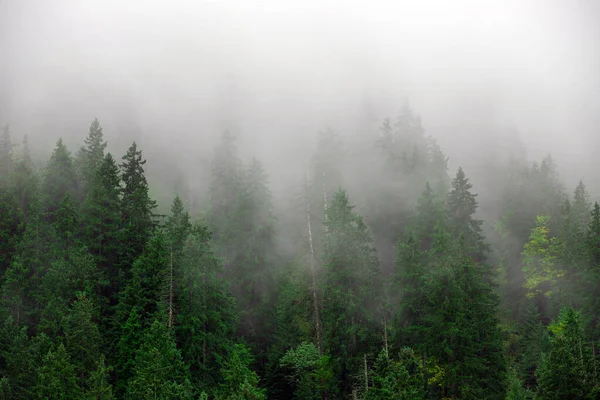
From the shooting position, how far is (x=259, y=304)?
4984 centimetres

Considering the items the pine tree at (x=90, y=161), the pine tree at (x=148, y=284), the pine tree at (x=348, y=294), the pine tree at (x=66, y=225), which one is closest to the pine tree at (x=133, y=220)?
the pine tree at (x=66, y=225)

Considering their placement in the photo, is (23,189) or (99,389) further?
(23,189)

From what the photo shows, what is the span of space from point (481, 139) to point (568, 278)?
57.5 metres

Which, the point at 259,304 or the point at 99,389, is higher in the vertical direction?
the point at 259,304

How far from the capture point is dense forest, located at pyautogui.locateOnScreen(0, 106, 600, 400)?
111 feet

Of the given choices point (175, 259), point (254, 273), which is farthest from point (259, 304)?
point (175, 259)

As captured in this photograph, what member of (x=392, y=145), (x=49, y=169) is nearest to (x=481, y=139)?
(x=392, y=145)

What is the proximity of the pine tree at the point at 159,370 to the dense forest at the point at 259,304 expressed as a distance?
124 millimetres

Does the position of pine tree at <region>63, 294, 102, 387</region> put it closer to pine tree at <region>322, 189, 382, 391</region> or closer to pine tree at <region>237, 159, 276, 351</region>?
pine tree at <region>237, 159, 276, 351</region>

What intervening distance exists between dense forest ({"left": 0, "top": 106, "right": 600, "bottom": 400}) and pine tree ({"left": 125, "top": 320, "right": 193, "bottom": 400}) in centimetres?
12

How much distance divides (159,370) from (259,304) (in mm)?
20564

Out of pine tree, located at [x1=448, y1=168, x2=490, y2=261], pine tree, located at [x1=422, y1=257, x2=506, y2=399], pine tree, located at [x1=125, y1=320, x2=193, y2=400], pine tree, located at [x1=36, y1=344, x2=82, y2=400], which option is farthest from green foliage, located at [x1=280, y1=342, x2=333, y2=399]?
pine tree, located at [x1=448, y1=168, x2=490, y2=261]

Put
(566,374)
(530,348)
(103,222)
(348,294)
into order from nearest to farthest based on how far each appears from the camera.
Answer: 1. (566,374)
2. (348,294)
3. (103,222)
4. (530,348)

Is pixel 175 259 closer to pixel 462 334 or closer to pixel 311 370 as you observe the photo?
pixel 311 370
